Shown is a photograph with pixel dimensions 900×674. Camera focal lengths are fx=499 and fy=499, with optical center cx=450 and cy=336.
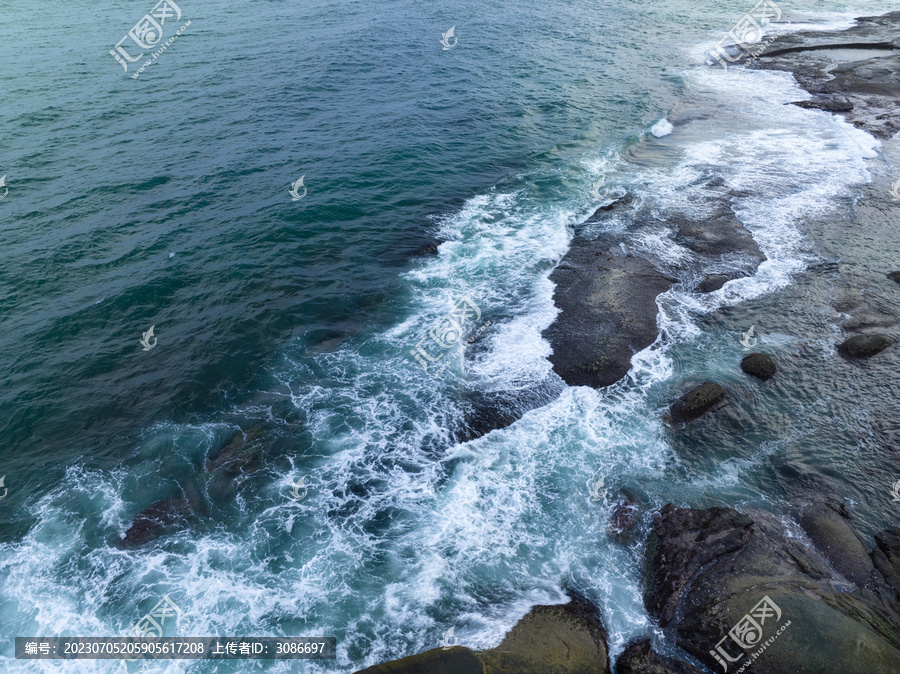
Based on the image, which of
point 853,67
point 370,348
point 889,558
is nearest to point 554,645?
point 889,558

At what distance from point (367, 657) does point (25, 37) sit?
82582 millimetres

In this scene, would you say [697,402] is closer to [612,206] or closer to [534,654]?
[534,654]

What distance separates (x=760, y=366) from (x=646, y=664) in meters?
15.9

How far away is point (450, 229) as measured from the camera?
119ft

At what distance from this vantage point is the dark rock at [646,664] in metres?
15.8

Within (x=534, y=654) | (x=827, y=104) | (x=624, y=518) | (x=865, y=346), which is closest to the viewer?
(x=534, y=654)

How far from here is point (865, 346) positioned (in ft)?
84.4

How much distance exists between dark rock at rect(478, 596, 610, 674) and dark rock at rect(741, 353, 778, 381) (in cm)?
1496

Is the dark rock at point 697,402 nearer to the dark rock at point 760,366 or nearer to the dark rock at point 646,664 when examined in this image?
the dark rock at point 760,366

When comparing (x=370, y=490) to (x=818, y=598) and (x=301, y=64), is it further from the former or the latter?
(x=301, y=64)

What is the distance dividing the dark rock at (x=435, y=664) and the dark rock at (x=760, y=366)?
19.2 m

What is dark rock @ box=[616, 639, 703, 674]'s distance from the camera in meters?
15.8

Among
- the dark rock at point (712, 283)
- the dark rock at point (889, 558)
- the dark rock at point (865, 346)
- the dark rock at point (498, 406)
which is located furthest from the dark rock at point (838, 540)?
the dark rock at point (712, 283)

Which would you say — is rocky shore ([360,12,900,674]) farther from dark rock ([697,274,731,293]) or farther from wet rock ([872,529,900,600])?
dark rock ([697,274,731,293])
